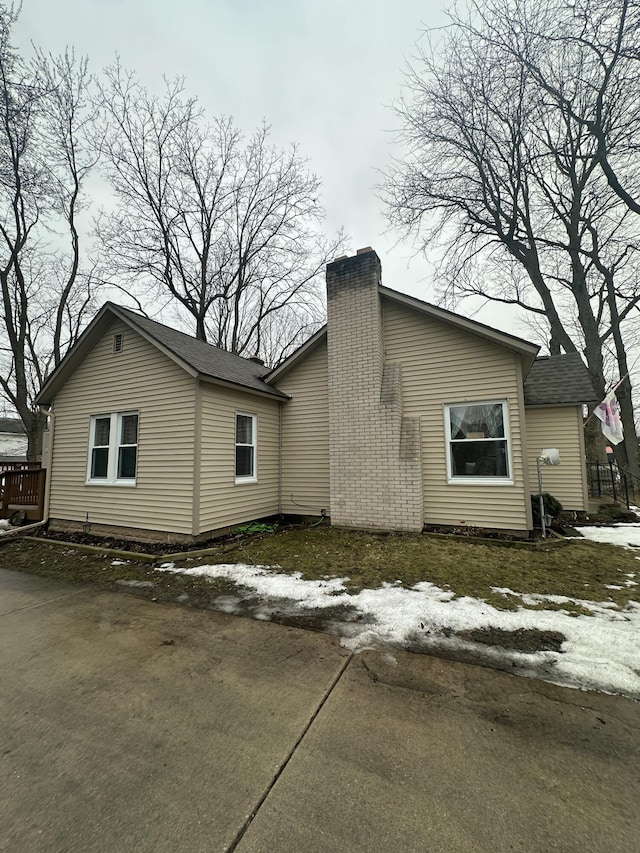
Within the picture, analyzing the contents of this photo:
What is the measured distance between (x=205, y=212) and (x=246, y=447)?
15633mm

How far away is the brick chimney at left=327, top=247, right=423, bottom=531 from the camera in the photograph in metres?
7.66

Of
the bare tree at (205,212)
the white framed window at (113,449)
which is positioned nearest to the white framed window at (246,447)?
the white framed window at (113,449)

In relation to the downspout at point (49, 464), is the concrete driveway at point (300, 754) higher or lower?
lower

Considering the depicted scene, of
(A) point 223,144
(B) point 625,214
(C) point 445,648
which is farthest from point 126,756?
(A) point 223,144

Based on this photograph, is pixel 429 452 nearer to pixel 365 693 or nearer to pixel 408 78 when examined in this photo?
pixel 365 693

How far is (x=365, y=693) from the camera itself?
103 inches

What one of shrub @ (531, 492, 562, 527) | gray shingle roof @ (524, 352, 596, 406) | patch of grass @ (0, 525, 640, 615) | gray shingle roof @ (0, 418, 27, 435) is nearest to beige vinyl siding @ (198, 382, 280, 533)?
patch of grass @ (0, 525, 640, 615)

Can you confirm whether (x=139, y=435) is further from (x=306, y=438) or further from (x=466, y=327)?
(x=466, y=327)

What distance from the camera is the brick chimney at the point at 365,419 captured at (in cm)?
766

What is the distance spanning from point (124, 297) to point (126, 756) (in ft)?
67.9

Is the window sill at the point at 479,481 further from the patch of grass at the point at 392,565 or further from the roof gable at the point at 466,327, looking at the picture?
the roof gable at the point at 466,327

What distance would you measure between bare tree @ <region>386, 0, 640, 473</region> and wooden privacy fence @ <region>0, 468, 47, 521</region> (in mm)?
14840

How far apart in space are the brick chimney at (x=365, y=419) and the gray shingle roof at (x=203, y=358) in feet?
6.99

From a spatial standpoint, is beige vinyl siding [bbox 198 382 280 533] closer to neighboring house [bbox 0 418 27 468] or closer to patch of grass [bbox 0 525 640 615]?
patch of grass [bbox 0 525 640 615]
